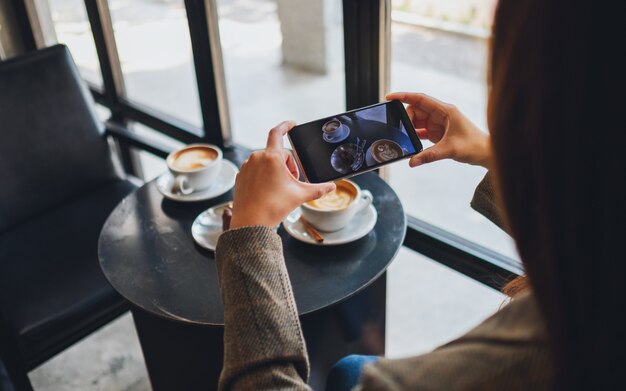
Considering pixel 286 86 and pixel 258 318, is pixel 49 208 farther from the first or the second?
pixel 258 318

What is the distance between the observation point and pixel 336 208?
123 cm

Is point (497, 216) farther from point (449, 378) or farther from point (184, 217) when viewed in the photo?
point (184, 217)

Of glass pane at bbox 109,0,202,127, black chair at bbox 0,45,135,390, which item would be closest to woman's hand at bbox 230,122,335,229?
black chair at bbox 0,45,135,390

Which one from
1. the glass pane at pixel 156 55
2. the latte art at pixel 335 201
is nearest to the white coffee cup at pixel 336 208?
the latte art at pixel 335 201

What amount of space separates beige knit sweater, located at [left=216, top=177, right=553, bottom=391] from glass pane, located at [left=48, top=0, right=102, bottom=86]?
202cm

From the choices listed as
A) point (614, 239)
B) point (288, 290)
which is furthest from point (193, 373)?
point (614, 239)

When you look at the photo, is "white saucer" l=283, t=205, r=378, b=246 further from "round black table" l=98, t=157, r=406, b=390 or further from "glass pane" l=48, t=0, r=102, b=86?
"glass pane" l=48, t=0, r=102, b=86

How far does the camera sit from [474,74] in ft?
6.59

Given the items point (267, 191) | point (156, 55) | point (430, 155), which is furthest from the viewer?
point (156, 55)

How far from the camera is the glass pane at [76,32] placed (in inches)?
102

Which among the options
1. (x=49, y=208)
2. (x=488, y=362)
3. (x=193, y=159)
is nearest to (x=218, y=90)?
(x=193, y=159)

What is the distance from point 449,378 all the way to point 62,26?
2631mm

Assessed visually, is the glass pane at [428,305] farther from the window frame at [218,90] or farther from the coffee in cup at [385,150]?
the coffee in cup at [385,150]

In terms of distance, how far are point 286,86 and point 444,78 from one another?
26.2 inches
